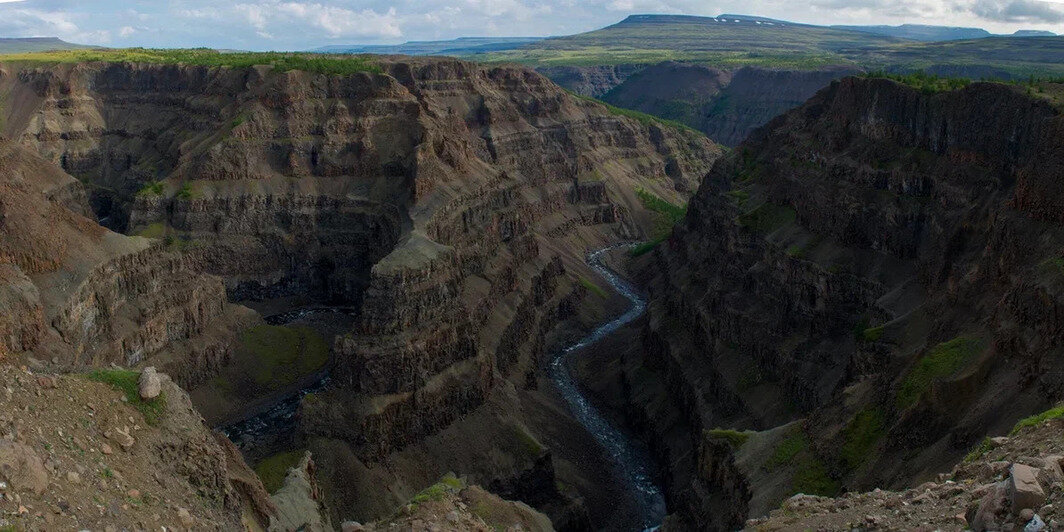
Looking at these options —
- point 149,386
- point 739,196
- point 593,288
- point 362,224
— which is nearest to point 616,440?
point 739,196

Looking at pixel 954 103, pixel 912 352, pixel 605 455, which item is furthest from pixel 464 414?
pixel 954 103

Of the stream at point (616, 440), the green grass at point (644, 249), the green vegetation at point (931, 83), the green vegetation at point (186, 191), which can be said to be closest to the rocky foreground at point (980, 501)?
the stream at point (616, 440)

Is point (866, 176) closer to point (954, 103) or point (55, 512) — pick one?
point (954, 103)

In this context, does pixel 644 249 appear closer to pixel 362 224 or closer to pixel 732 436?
pixel 362 224

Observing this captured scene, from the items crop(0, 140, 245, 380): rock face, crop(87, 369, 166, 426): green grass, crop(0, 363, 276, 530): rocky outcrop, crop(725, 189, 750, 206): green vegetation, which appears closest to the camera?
crop(0, 363, 276, 530): rocky outcrop

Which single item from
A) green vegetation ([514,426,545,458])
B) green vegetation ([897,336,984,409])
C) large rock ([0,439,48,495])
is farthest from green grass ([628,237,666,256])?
large rock ([0,439,48,495])

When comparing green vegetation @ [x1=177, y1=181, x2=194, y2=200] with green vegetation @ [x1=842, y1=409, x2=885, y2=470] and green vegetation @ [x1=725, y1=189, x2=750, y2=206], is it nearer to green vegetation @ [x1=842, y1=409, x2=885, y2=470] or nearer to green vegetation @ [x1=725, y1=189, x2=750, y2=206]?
green vegetation @ [x1=725, y1=189, x2=750, y2=206]

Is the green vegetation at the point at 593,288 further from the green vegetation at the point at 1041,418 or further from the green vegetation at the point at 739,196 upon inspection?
the green vegetation at the point at 1041,418

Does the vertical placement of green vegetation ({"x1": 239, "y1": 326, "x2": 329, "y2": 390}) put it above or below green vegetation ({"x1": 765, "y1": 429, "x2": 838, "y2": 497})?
below

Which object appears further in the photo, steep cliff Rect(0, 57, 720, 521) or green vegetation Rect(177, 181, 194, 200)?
green vegetation Rect(177, 181, 194, 200)
